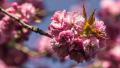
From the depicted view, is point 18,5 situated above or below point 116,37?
below

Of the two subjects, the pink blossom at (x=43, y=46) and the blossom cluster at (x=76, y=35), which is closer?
the blossom cluster at (x=76, y=35)

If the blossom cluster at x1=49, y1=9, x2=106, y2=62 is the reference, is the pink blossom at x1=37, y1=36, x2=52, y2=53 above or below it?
above

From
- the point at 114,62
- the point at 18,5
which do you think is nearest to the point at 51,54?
the point at 114,62

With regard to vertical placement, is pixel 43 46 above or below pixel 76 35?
above

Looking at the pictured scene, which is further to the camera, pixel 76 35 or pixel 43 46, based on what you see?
pixel 43 46

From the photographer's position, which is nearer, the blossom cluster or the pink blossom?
the blossom cluster

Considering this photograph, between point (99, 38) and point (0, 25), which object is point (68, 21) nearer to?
point (99, 38)

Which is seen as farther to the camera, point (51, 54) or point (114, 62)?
point (114, 62)

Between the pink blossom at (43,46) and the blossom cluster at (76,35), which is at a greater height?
the pink blossom at (43,46)
